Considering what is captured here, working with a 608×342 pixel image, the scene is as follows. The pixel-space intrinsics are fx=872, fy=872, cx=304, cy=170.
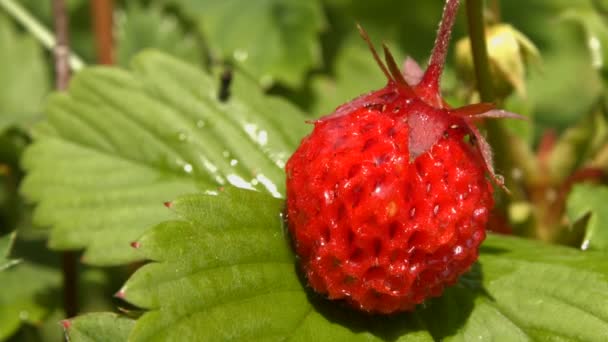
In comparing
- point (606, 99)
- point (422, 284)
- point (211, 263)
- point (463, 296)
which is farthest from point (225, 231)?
point (606, 99)

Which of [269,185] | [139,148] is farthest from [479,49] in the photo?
[139,148]

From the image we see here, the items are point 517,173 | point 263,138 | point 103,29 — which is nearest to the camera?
point 263,138

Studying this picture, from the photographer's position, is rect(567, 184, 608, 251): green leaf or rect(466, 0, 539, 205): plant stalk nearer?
rect(466, 0, 539, 205): plant stalk

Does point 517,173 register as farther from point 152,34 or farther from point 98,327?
point 152,34

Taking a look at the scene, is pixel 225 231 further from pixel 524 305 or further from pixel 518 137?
pixel 518 137

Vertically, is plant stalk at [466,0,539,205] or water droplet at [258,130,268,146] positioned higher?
water droplet at [258,130,268,146]

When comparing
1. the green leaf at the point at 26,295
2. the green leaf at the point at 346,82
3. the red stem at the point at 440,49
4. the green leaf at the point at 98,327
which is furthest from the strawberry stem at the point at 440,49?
the green leaf at the point at 26,295

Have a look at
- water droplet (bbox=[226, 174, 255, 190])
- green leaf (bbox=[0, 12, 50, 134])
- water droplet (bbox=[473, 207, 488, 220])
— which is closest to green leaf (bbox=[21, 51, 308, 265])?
water droplet (bbox=[226, 174, 255, 190])

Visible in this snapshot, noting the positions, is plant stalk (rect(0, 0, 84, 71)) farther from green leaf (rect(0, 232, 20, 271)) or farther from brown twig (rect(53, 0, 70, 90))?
green leaf (rect(0, 232, 20, 271))
